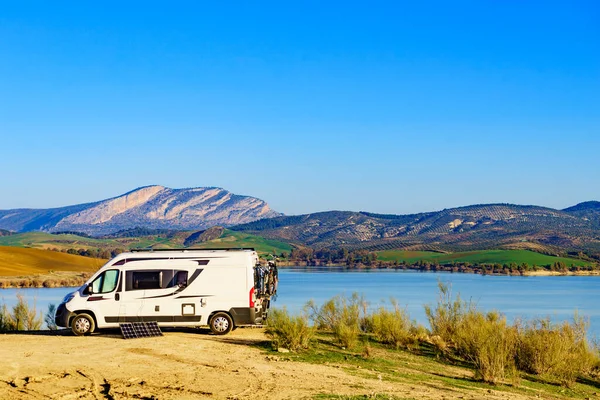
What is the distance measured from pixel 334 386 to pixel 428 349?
6623 mm

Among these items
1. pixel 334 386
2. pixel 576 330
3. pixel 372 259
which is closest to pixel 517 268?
pixel 372 259

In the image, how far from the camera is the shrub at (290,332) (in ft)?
52.5

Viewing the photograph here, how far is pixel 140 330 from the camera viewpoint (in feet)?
56.5

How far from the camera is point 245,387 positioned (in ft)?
40.0

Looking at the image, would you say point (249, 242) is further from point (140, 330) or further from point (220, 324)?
point (140, 330)

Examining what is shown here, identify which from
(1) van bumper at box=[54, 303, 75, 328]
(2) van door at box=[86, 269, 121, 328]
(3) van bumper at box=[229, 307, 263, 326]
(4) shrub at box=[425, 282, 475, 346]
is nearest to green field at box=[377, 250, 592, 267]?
(4) shrub at box=[425, 282, 475, 346]

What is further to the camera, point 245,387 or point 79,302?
point 79,302

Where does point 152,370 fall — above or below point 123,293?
below

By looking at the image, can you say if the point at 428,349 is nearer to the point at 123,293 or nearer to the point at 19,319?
the point at 123,293

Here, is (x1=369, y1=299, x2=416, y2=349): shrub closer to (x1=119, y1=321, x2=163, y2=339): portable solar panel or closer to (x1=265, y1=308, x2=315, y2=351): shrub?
(x1=265, y1=308, x2=315, y2=351): shrub

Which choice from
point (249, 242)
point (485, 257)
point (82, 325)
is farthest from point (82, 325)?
point (249, 242)

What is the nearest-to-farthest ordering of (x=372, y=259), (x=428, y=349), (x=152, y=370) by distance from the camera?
(x=152, y=370)
(x=428, y=349)
(x=372, y=259)

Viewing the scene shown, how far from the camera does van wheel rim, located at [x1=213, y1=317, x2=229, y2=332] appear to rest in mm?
17828

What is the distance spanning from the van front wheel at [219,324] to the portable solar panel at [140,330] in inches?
48.4
